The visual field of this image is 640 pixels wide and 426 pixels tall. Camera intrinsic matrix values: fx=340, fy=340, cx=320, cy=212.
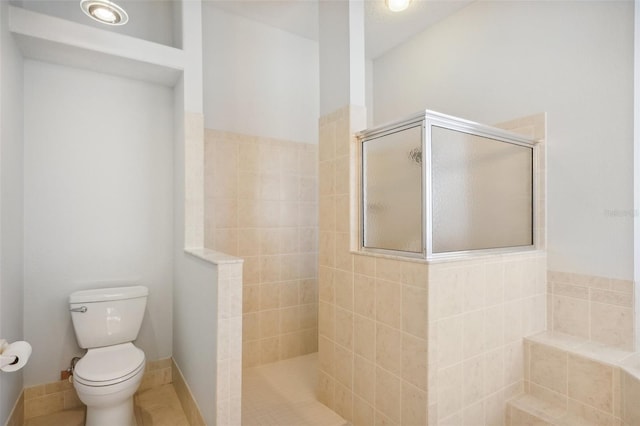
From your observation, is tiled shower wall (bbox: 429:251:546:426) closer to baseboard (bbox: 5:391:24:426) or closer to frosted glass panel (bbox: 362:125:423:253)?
frosted glass panel (bbox: 362:125:423:253)

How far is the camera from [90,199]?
2.22 metres

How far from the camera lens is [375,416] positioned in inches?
70.1

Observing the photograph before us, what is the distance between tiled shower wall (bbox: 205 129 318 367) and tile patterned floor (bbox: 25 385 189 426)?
2.00 ft

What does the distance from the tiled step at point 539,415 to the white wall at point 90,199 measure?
2.24 meters

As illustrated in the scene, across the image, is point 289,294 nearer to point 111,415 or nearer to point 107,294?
point 107,294

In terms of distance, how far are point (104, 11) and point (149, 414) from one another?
7.36 feet

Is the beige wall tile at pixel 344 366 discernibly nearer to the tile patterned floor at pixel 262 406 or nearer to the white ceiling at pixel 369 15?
the tile patterned floor at pixel 262 406

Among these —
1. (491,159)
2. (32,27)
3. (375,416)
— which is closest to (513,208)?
(491,159)

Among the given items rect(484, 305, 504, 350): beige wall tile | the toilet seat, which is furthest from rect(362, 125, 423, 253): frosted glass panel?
the toilet seat

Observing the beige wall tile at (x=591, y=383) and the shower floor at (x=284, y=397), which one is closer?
the beige wall tile at (x=591, y=383)

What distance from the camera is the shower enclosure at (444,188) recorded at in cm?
164

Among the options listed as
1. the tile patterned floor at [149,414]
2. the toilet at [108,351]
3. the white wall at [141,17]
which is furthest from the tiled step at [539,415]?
the white wall at [141,17]

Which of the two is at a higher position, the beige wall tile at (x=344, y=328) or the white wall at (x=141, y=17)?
the white wall at (x=141, y=17)

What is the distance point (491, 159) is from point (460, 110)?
2.71ft
